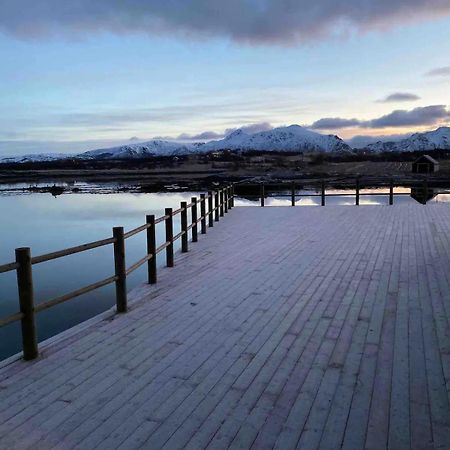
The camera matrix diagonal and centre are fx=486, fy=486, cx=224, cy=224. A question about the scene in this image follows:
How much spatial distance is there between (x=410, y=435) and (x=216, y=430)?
1145mm

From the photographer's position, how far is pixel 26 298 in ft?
13.3

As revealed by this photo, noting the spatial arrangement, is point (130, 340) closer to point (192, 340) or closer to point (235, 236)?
point (192, 340)

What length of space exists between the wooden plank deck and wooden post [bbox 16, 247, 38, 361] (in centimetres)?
17

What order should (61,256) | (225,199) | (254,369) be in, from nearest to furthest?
(254,369), (61,256), (225,199)

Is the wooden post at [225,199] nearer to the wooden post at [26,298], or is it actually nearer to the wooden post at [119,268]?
the wooden post at [119,268]

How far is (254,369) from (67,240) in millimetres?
15796

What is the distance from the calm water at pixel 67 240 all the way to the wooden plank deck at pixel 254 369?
9.44 feet

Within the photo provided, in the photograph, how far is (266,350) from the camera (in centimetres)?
422

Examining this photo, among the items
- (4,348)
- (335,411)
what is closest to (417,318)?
(335,411)

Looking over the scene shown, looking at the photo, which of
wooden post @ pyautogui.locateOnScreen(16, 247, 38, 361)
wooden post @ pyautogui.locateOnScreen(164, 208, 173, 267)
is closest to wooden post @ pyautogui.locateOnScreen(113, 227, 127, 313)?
wooden post @ pyautogui.locateOnScreen(16, 247, 38, 361)

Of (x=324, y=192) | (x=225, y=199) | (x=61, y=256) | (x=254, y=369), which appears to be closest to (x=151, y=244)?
(x=61, y=256)

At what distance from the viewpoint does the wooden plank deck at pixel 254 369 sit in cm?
293

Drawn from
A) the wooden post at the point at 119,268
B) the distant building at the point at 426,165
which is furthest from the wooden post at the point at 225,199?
the distant building at the point at 426,165

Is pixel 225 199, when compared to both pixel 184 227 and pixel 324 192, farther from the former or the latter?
pixel 324 192
